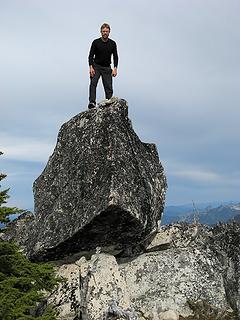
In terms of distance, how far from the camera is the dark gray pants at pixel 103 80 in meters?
21.1

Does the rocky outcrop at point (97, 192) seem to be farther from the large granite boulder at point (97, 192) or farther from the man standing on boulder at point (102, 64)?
the man standing on boulder at point (102, 64)

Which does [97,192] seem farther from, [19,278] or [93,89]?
[19,278]

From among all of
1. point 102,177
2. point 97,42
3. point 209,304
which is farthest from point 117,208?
point 97,42

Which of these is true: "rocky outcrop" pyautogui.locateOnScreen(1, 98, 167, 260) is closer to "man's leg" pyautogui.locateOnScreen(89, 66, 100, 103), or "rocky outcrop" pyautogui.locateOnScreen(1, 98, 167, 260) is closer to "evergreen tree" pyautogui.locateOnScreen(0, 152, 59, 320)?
"man's leg" pyautogui.locateOnScreen(89, 66, 100, 103)

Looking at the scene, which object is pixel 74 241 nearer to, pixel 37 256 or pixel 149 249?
pixel 37 256

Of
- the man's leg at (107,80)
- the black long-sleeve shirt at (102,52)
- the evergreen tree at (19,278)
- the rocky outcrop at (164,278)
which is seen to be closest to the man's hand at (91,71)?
the black long-sleeve shirt at (102,52)

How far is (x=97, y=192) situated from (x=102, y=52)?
6.35 m

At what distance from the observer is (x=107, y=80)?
21156 mm

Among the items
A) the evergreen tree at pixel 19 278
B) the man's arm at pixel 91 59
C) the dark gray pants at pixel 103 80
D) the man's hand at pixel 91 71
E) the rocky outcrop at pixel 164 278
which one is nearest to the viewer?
the evergreen tree at pixel 19 278

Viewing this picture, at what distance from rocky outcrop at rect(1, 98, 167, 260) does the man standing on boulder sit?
3.80ft

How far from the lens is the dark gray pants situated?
69.2ft

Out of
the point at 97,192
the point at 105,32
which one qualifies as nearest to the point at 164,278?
the point at 97,192

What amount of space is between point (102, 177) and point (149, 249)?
14.7ft

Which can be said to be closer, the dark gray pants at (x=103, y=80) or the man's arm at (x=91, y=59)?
the man's arm at (x=91, y=59)
